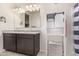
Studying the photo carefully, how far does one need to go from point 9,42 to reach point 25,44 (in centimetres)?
19

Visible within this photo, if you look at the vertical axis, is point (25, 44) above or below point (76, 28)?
below

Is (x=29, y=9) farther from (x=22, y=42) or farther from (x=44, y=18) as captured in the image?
(x=22, y=42)

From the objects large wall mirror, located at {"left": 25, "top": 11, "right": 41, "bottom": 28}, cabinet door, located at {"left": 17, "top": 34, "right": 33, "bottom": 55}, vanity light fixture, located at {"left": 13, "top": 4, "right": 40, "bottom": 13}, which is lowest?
cabinet door, located at {"left": 17, "top": 34, "right": 33, "bottom": 55}

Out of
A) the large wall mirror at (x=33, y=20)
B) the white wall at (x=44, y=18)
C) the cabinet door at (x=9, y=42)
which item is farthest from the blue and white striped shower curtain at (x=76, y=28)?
the cabinet door at (x=9, y=42)

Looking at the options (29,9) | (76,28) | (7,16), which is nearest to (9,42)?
Result: (7,16)

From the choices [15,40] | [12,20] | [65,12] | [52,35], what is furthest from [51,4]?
[15,40]

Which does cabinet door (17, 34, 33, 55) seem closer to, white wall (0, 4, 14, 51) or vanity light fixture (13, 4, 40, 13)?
white wall (0, 4, 14, 51)

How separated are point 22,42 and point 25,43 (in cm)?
4

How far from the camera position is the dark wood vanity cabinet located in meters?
1.30

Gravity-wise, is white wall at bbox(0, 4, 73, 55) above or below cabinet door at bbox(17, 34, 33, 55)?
above

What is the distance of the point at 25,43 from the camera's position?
1.31 m

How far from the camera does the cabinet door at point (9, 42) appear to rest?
131 centimetres

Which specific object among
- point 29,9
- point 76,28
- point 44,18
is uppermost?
point 29,9

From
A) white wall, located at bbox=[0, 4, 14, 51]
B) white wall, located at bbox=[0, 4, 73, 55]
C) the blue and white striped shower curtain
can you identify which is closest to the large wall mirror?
white wall, located at bbox=[0, 4, 73, 55]
